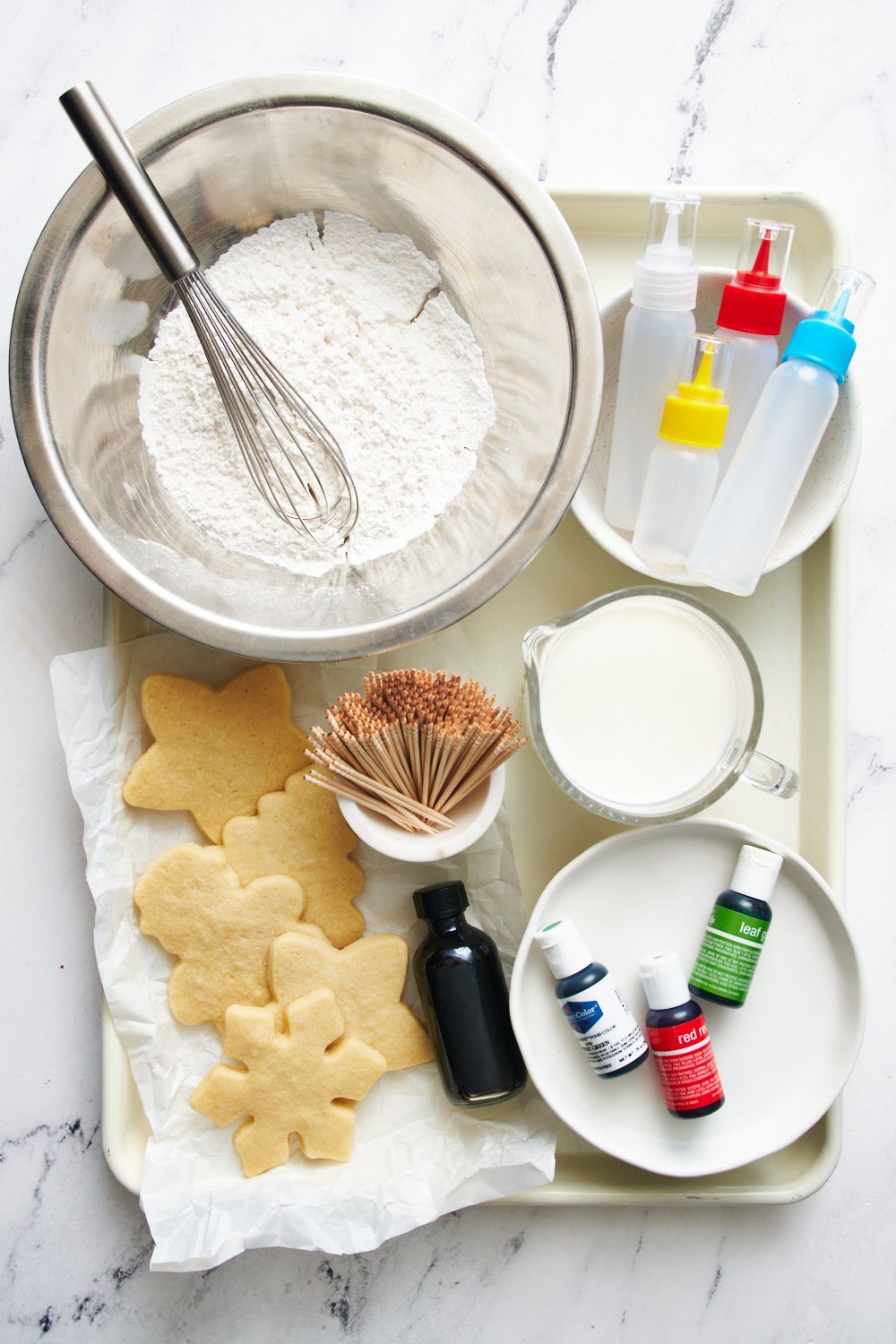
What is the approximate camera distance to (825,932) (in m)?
0.78

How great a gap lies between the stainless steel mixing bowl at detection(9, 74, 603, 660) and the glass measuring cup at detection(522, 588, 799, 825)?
0.09 m

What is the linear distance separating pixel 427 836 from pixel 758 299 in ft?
1.56

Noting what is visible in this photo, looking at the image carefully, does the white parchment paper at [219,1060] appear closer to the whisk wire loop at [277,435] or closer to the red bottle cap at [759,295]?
the whisk wire loop at [277,435]

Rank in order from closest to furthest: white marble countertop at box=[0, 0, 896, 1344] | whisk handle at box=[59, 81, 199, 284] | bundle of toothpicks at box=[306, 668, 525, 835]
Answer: whisk handle at box=[59, 81, 199, 284] < bundle of toothpicks at box=[306, 668, 525, 835] < white marble countertop at box=[0, 0, 896, 1344]

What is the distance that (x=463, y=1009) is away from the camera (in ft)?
2.47

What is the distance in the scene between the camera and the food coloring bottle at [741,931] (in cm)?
74

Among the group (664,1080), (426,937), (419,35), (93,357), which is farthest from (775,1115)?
(419,35)

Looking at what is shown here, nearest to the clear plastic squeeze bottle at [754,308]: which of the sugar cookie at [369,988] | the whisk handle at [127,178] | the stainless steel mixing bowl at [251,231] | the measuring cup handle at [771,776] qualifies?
the stainless steel mixing bowl at [251,231]

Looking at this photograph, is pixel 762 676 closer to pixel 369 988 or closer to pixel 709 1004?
pixel 709 1004

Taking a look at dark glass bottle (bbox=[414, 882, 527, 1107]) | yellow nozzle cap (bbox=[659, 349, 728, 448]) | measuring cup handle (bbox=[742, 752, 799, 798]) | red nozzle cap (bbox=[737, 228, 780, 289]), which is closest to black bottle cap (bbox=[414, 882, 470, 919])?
dark glass bottle (bbox=[414, 882, 527, 1107])

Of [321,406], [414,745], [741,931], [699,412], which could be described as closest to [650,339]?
[699,412]

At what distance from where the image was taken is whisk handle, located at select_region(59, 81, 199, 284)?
602 millimetres

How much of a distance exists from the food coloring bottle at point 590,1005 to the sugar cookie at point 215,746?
0.26 meters

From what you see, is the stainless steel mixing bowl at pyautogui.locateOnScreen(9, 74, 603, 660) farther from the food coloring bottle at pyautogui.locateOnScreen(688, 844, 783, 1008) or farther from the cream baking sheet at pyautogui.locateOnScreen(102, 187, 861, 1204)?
the food coloring bottle at pyautogui.locateOnScreen(688, 844, 783, 1008)
